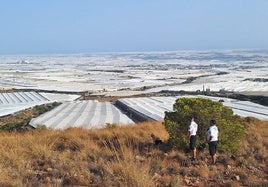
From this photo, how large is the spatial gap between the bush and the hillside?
0.96 ft

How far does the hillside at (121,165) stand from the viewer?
19.6ft

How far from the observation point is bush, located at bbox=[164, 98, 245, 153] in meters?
9.41

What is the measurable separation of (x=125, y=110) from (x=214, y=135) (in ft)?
80.6

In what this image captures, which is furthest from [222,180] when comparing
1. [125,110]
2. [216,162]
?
[125,110]

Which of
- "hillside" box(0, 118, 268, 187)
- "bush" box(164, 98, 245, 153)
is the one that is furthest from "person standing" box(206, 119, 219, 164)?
"bush" box(164, 98, 245, 153)

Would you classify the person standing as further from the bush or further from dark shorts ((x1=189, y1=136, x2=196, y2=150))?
the bush

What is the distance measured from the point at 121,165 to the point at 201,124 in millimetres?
4272

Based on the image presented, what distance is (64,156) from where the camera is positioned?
788 centimetres

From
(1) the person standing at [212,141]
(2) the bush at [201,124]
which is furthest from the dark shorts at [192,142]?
(2) the bush at [201,124]

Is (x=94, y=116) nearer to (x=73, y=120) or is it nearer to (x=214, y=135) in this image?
(x=73, y=120)

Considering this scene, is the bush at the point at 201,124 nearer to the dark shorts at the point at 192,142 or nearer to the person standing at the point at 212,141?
the dark shorts at the point at 192,142

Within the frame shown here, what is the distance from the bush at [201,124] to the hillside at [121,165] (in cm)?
29

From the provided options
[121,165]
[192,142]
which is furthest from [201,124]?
[121,165]

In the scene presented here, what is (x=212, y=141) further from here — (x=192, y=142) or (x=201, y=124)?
(x=201, y=124)
